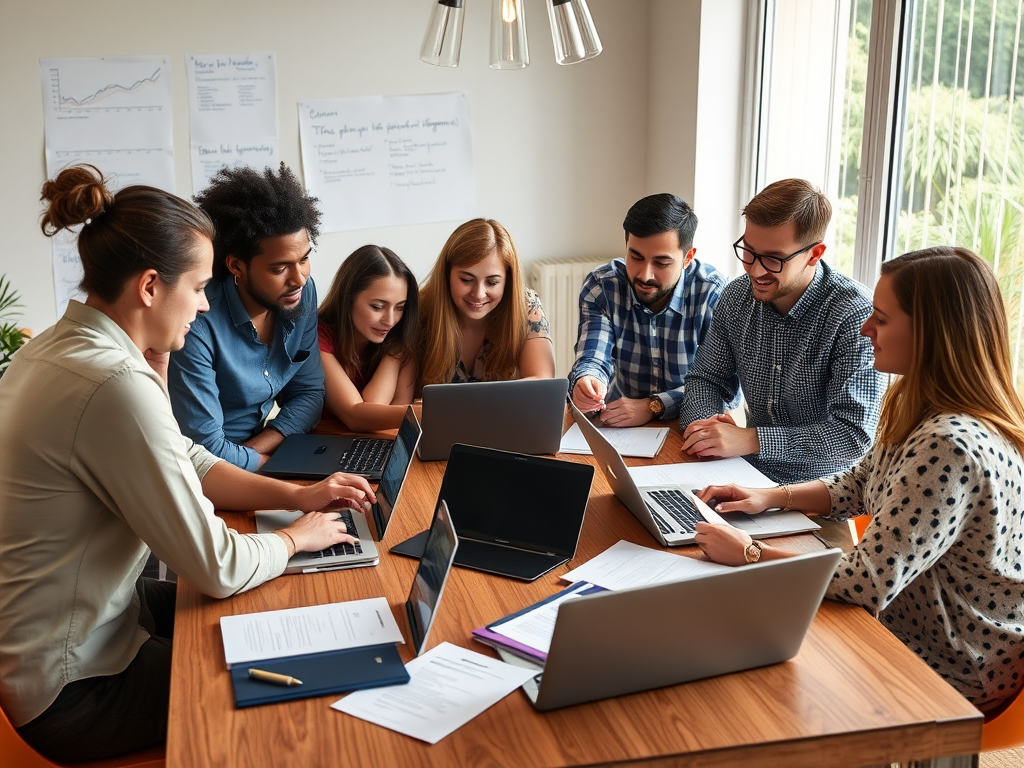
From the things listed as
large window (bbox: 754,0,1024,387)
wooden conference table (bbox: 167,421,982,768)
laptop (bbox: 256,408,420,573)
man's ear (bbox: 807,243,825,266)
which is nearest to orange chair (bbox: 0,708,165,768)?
wooden conference table (bbox: 167,421,982,768)

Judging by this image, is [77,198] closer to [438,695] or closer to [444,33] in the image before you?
[444,33]

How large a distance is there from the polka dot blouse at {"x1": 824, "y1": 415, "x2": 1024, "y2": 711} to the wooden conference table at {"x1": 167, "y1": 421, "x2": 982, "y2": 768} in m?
0.12

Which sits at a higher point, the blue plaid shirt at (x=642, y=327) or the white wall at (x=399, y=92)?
the white wall at (x=399, y=92)

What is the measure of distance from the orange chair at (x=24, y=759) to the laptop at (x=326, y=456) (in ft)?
2.31

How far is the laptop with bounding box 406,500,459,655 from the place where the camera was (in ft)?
4.04

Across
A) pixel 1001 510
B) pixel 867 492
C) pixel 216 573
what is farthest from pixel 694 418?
pixel 216 573

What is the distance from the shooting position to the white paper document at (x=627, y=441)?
7.14ft

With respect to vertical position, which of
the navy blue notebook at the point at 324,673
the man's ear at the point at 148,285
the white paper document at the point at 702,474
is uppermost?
the man's ear at the point at 148,285

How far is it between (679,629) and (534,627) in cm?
27

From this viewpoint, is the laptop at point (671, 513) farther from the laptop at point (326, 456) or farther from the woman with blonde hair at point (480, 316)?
the woman with blonde hair at point (480, 316)

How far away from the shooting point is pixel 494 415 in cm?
205

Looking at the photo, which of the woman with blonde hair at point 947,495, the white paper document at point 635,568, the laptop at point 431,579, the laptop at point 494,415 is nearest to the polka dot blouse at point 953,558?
the woman with blonde hair at point 947,495

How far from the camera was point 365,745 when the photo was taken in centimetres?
112

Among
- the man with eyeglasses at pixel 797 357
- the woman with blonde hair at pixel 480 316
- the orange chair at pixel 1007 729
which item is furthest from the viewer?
the woman with blonde hair at pixel 480 316
